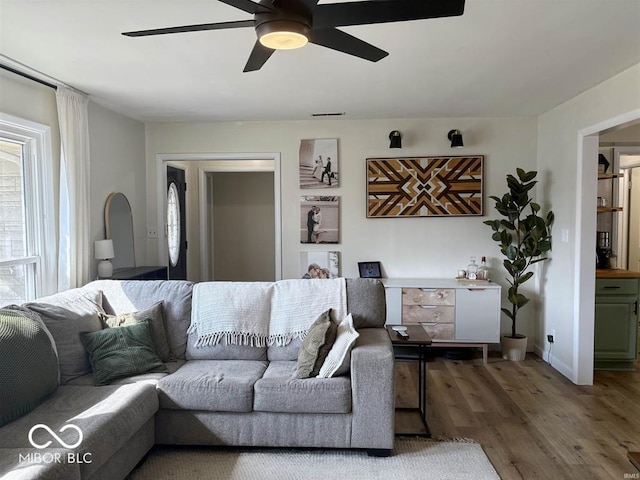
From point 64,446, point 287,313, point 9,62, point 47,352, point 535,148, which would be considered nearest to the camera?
point 64,446

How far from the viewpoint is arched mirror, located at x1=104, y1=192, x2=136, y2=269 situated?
4.08 metres

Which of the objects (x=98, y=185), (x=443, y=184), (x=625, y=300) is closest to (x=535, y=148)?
(x=443, y=184)

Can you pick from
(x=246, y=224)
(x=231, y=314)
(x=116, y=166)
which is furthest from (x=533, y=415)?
(x=246, y=224)

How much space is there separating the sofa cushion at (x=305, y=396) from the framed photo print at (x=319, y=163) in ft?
8.53

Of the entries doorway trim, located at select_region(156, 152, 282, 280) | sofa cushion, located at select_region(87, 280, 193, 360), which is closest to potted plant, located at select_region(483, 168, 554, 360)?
doorway trim, located at select_region(156, 152, 282, 280)

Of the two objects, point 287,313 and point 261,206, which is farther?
point 261,206

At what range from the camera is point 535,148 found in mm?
4594

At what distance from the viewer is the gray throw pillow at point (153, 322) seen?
294 cm

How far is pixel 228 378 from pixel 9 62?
244 centimetres

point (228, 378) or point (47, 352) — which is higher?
point (47, 352)

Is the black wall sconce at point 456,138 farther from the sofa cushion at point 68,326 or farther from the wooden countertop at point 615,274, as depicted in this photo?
the sofa cushion at point 68,326

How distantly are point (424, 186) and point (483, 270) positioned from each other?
1063 mm

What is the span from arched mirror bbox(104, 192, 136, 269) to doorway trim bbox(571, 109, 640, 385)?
4.14m

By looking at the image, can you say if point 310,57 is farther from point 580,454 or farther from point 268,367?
point 580,454
